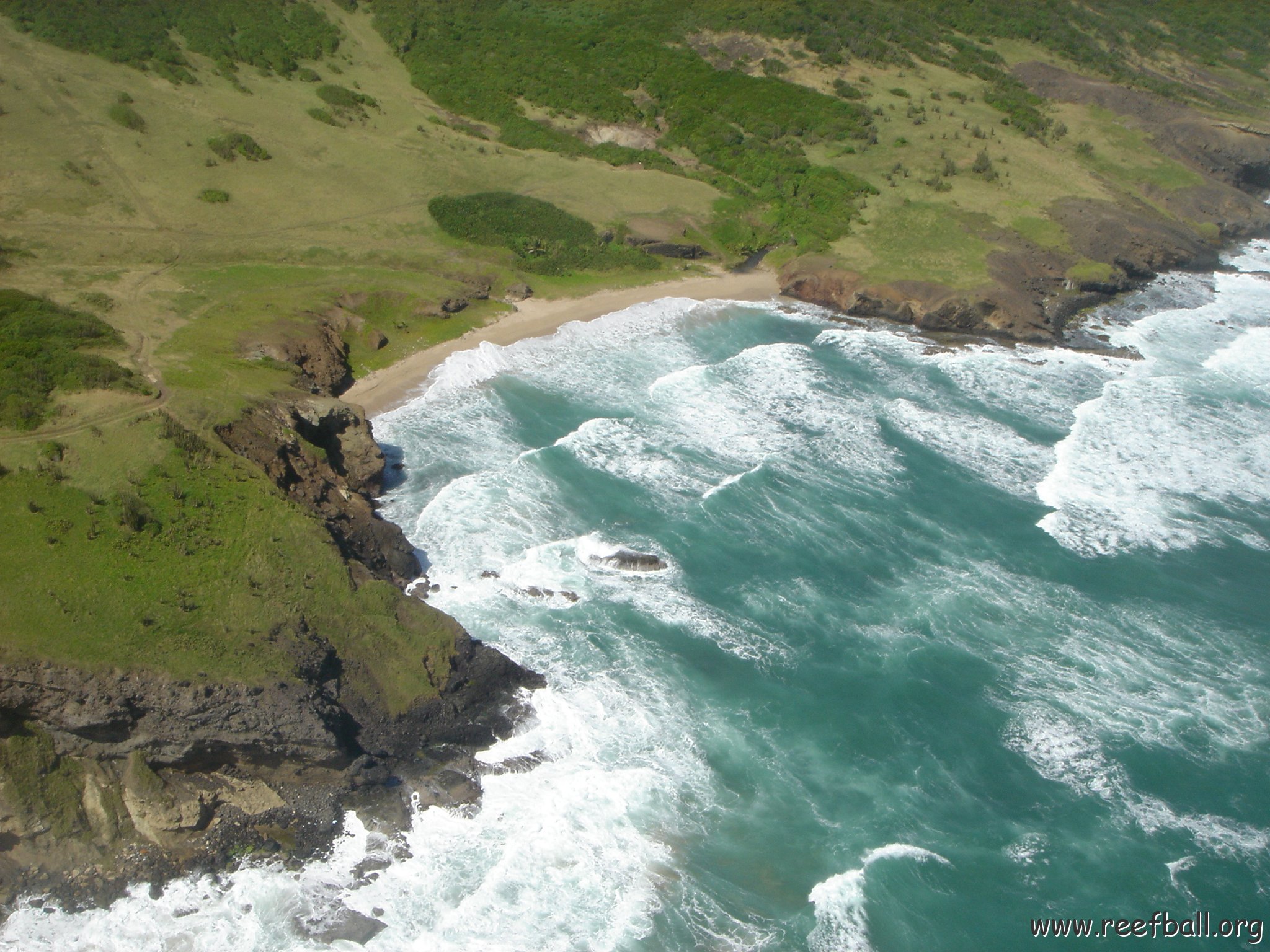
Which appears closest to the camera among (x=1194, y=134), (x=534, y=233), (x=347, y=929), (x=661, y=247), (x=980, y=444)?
(x=347, y=929)

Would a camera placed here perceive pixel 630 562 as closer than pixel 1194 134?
Yes

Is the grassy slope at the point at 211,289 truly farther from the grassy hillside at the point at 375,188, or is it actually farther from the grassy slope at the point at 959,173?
the grassy slope at the point at 959,173

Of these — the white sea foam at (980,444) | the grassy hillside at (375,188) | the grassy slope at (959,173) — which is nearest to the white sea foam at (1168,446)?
the white sea foam at (980,444)

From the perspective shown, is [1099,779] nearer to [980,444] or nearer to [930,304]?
[980,444]

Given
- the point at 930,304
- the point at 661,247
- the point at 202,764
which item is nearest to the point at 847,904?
the point at 202,764

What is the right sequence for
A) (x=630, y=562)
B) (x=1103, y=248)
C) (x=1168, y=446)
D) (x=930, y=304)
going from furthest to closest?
(x=1103, y=248)
(x=930, y=304)
(x=1168, y=446)
(x=630, y=562)

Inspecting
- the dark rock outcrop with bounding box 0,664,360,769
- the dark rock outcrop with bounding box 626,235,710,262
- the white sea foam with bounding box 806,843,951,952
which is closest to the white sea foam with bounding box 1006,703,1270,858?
the white sea foam with bounding box 806,843,951,952

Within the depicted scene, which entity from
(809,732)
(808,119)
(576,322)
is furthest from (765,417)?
(808,119)

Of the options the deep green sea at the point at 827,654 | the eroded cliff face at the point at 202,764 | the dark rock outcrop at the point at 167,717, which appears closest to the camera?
the eroded cliff face at the point at 202,764
